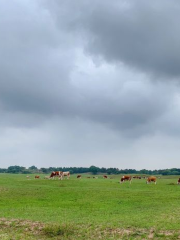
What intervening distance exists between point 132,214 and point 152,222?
4.30 metres

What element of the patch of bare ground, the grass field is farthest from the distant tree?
the patch of bare ground

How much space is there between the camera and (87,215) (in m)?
27.6

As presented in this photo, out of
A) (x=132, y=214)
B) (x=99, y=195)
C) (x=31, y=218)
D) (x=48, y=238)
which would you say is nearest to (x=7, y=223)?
(x=31, y=218)

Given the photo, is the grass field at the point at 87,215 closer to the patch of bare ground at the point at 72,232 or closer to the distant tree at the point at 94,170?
the patch of bare ground at the point at 72,232

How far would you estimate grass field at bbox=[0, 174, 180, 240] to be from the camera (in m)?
21.7

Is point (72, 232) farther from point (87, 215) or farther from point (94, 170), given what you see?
point (94, 170)

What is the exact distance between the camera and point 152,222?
76.8 ft

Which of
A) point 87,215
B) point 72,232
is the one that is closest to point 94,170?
point 87,215

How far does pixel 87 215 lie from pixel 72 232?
5.51 m

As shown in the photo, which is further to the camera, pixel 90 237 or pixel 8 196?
pixel 8 196

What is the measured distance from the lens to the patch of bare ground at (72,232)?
20750 millimetres

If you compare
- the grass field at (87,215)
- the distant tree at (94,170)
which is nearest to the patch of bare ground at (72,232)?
the grass field at (87,215)

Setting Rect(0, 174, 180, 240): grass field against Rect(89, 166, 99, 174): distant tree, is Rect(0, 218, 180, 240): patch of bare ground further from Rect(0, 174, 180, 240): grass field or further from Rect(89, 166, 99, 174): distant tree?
Rect(89, 166, 99, 174): distant tree

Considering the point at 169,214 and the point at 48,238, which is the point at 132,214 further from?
the point at 48,238
